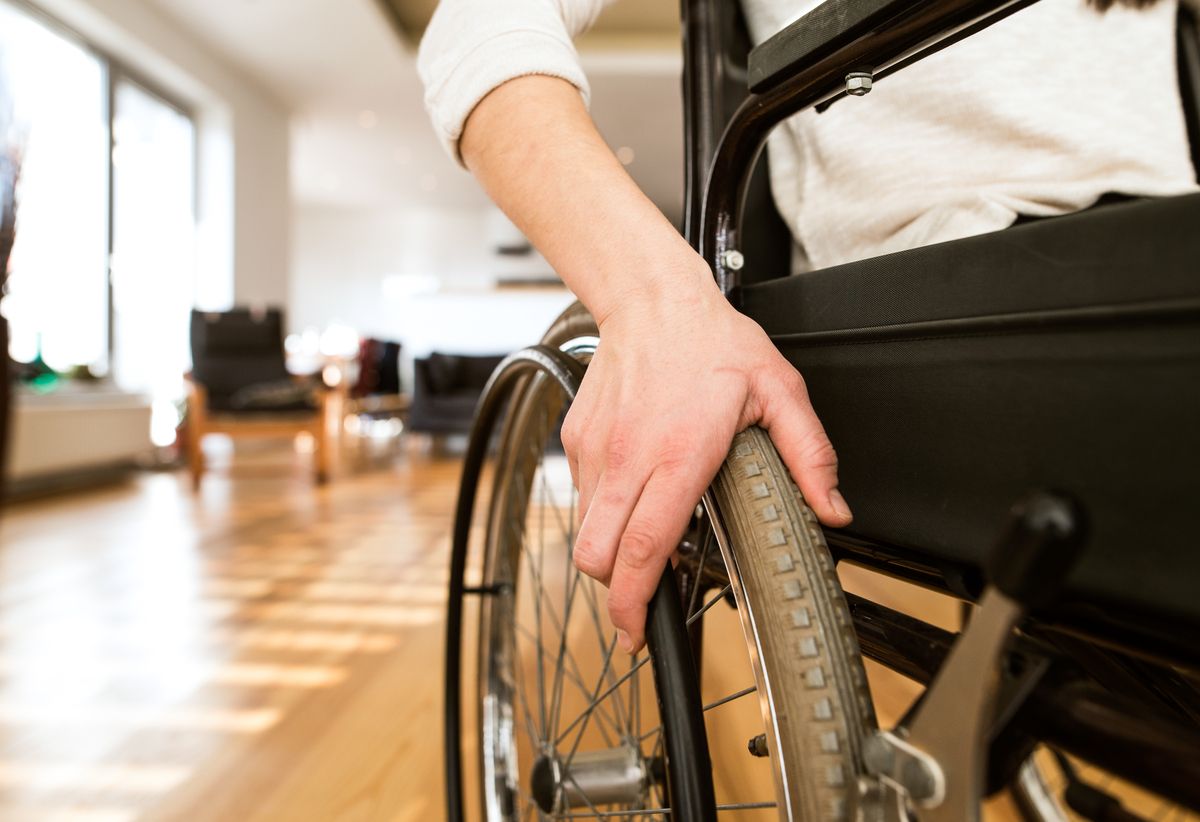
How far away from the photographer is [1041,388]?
0.91 feet

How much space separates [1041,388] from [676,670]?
190 millimetres

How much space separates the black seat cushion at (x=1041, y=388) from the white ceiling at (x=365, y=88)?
4.38 meters

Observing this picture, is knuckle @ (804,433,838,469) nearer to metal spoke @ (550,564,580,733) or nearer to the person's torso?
the person's torso

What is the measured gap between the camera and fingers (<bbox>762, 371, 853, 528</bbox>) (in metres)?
0.35

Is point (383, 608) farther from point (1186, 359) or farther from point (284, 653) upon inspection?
point (1186, 359)

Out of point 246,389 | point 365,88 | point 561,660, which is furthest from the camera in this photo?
point 365,88

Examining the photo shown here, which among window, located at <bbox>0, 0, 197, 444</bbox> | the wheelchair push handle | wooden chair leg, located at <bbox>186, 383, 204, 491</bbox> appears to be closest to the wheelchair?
the wheelchair push handle

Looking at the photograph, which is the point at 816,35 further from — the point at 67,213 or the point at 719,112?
the point at 67,213

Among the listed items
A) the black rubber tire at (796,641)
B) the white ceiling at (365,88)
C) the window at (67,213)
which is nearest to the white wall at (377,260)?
the white ceiling at (365,88)

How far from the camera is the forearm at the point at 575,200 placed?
0.39 m

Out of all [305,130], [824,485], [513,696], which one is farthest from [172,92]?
[824,485]

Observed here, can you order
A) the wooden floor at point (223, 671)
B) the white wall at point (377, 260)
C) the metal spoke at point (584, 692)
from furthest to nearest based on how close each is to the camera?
the white wall at point (377, 260)
the wooden floor at point (223, 671)
the metal spoke at point (584, 692)

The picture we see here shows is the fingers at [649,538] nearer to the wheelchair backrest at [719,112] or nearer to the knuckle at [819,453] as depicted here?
the knuckle at [819,453]

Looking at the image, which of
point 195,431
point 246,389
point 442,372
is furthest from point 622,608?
point 442,372
